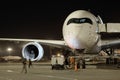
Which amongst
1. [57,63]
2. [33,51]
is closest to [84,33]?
[57,63]

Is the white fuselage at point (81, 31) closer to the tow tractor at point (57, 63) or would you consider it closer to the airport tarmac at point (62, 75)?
the tow tractor at point (57, 63)

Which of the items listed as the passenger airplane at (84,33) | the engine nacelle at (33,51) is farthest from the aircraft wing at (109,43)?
the engine nacelle at (33,51)

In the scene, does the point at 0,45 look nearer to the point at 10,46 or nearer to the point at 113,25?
the point at 10,46

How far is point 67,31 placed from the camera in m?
27.2

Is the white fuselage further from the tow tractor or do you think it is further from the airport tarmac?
the airport tarmac

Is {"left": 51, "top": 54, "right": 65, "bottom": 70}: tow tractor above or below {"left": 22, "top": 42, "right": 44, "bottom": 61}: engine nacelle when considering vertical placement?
below

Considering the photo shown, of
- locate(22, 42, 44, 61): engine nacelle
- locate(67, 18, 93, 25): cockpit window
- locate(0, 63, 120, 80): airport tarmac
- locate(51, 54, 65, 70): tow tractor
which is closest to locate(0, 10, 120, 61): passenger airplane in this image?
locate(67, 18, 93, 25): cockpit window

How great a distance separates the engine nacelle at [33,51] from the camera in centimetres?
3136

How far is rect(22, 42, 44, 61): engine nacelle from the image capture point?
103 feet

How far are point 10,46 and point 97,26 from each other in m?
44.6

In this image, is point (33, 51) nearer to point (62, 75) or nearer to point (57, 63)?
point (57, 63)

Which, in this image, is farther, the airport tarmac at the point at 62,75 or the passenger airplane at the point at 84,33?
the passenger airplane at the point at 84,33

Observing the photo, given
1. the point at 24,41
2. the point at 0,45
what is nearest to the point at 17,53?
the point at 0,45

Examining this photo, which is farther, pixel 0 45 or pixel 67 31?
pixel 0 45
